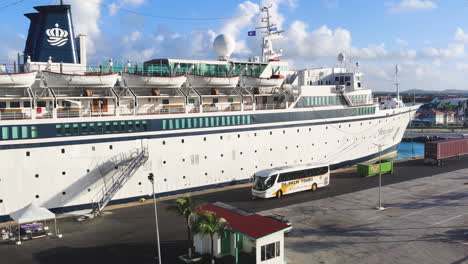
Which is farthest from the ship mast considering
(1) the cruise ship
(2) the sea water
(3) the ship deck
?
(2) the sea water

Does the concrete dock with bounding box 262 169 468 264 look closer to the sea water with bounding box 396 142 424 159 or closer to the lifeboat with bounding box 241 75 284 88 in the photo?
the lifeboat with bounding box 241 75 284 88

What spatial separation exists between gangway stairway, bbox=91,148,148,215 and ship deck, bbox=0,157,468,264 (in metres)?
1.11

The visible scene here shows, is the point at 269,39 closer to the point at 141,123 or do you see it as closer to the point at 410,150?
the point at 141,123

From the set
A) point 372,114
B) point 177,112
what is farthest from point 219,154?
point 372,114

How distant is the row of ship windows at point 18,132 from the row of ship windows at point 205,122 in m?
9.35

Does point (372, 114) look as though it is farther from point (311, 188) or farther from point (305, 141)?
point (311, 188)

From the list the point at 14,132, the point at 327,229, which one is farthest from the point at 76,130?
the point at 327,229

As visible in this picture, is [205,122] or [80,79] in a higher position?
[80,79]

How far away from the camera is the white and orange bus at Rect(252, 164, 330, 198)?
1164 inches

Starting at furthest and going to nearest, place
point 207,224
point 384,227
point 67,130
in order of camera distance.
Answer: point 67,130
point 384,227
point 207,224

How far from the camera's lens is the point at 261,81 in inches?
1414

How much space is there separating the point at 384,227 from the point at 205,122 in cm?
1640

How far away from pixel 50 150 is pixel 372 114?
3505 centimetres

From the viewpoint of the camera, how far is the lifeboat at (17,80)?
24.4m
